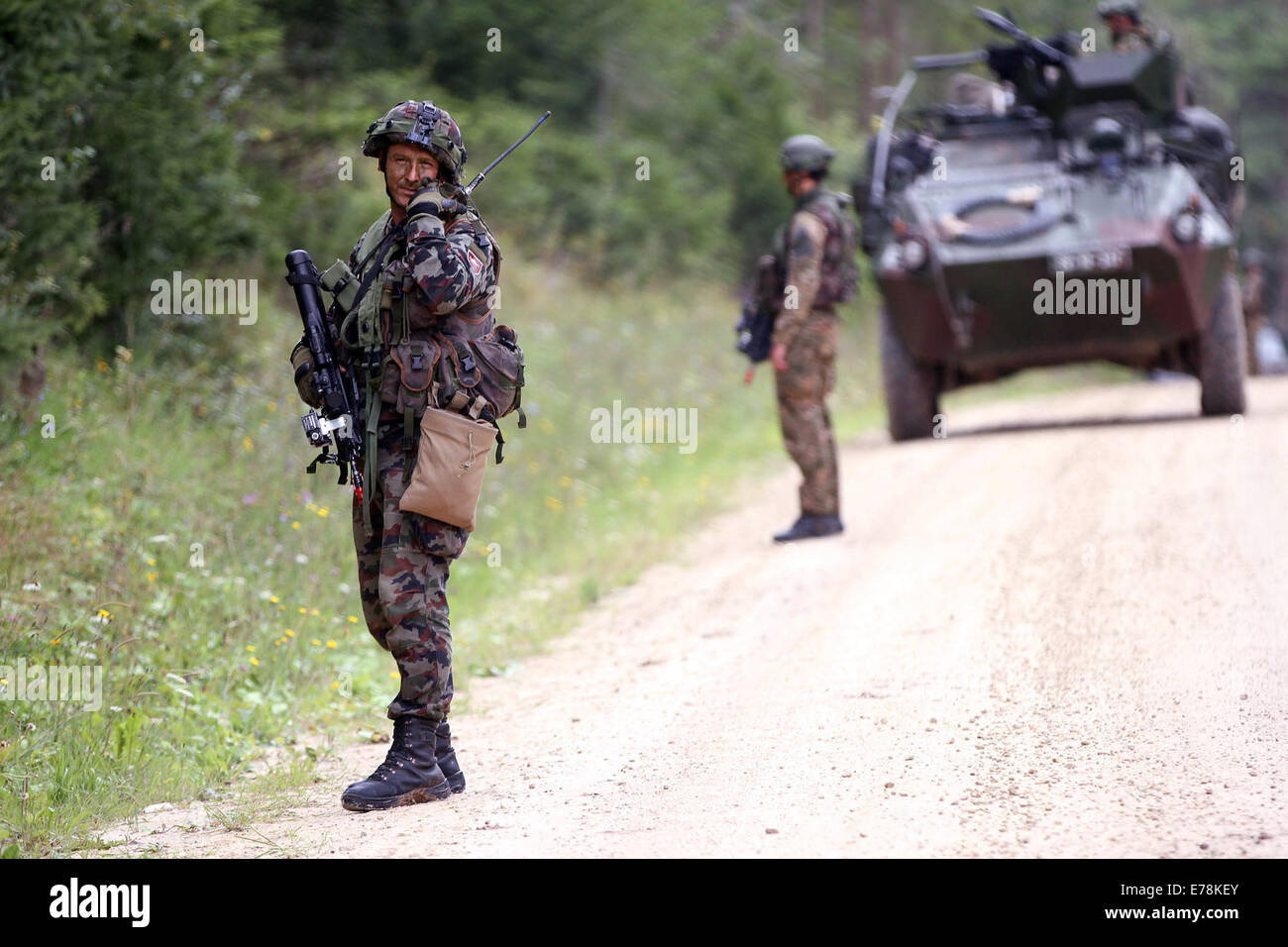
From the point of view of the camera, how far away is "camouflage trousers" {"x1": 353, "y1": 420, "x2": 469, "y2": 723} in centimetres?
443

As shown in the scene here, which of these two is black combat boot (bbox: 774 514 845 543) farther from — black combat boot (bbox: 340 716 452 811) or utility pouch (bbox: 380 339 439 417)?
utility pouch (bbox: 380 339 439 417)

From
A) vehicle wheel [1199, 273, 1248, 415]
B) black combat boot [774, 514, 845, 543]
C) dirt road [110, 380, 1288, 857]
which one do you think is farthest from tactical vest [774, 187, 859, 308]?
vehicle wheel [1199, 273, 1248, 415]

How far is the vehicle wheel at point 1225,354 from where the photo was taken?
11.6 metres

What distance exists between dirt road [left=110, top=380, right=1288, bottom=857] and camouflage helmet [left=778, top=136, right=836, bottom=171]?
2071mm

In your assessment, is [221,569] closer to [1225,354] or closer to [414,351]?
[414,351]

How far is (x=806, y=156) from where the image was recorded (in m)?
8.43

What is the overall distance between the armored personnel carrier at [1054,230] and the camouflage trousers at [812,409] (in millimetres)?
2813

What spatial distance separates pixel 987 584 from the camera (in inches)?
283

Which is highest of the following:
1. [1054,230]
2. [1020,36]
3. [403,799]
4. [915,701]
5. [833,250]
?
[1020,36]

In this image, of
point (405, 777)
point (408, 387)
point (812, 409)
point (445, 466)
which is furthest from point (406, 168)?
point (812, 409)

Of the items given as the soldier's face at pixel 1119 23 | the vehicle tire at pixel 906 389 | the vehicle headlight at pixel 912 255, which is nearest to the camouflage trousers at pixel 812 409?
the vehicle headlight at pixel 912 255

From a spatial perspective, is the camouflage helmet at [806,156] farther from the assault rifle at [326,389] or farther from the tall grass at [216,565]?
the assault rifle at [326,389]

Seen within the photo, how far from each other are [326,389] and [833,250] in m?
4.68

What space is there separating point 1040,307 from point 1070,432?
56.0 inches
